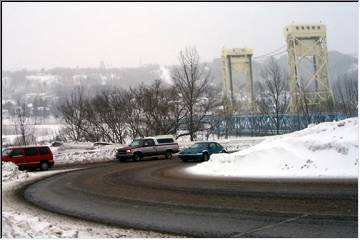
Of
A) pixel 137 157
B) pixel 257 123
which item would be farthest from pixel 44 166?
pixel 257 123

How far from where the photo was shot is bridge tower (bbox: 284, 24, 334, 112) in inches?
2990

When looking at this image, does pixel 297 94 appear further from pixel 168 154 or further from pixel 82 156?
pixel 82 156

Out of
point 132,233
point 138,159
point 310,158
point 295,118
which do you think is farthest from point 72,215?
point 295,118

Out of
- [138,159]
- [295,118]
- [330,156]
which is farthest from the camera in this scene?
[295,118]

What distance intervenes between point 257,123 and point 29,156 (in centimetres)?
4882

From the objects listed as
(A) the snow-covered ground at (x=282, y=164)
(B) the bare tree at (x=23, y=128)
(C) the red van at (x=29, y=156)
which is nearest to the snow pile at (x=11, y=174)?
(A) the snow-covered ground at (x=282, y=164)

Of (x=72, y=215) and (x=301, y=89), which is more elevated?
(x=301, y=89)

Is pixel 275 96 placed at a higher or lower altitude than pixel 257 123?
higher

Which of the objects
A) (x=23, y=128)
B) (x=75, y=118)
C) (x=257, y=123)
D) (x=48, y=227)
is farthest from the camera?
(x=257, y=123)

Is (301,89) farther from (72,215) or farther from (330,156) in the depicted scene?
(72,215)

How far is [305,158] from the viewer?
19484 mm

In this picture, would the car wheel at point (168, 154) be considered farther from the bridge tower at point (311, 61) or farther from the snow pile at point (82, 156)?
the bridge tower at point (311, 61)

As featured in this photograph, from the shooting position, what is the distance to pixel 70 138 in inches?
2766

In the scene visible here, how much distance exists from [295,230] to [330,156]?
10657 millimetres
